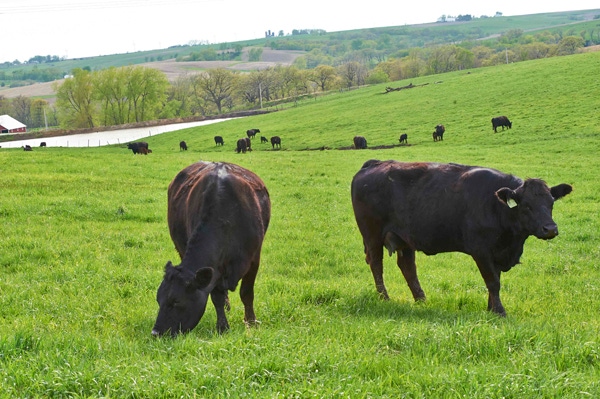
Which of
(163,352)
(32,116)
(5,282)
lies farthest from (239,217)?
(32,116)

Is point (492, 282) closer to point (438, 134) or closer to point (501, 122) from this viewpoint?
point (438, 134)

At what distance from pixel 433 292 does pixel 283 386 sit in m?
5.39

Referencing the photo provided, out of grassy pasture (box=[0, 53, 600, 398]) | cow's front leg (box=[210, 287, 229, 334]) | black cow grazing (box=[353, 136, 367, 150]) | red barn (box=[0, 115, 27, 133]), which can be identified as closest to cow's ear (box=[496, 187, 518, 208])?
grassy pasture (box=[0, 53, 600, 398])

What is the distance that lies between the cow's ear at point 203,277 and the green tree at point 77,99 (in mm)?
110187

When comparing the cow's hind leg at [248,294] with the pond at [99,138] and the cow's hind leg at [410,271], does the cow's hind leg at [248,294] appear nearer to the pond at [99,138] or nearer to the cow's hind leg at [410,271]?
the cow's hind leg at [410,271]

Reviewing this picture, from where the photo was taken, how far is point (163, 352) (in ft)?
18.9

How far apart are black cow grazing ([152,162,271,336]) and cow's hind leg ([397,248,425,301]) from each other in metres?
2.36

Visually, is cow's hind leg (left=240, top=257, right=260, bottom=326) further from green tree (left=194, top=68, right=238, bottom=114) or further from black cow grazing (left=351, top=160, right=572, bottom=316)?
green tree (left=194, top=68, right=238, bottom=114)

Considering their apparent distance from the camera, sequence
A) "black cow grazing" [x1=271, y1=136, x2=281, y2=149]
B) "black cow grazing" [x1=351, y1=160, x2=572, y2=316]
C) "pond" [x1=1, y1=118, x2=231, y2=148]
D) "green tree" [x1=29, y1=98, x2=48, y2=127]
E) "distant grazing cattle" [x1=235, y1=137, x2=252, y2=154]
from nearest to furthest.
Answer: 1. "black cow grazing" [x1=351, y1=160, x2=572, y2=316]
2. "distant grazing cattle" [x1=235, y1=137, x2=252, y2=154]
3. "black cow grazing" [x1=271, y1=136, x2=281, y2=149]
4. "pond" [x1=1, y1=118, x2=231, y2=148]
5. "green tree" [x1=29, y1=98, x2=48, y2=127]

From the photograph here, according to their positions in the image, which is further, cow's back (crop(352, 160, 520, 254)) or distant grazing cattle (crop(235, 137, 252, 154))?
distant grazing cattle (crop(235, 137, 252, 154))

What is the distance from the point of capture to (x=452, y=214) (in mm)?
8891

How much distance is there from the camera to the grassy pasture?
498 cm

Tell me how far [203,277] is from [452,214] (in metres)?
3.93

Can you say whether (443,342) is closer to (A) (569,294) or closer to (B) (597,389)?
(B) (597,389)
